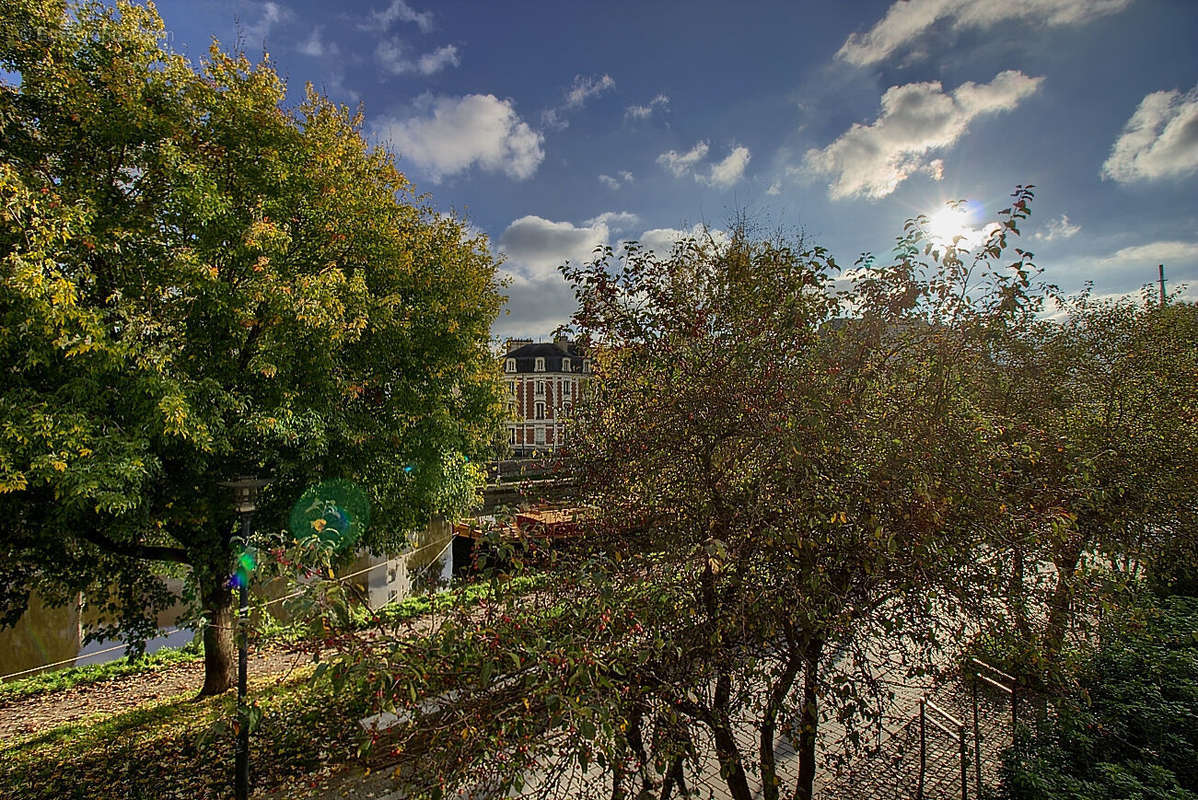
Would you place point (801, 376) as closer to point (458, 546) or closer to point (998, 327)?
point (998, 327)

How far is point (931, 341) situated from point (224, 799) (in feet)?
26.5

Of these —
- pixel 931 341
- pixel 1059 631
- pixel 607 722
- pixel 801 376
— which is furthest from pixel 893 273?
pixel 607 722

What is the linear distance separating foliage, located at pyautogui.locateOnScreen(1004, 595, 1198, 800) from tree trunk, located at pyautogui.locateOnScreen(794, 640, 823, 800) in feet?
5.62

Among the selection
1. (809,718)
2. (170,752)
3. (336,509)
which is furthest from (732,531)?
(170,752)

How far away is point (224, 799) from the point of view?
5695 millimetres

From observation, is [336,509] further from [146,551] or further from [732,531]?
[732,531]

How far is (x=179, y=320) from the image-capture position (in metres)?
6.35

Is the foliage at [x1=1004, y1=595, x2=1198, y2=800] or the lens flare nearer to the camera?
the foliage at [x1=1004, y1=595, x2=1198, y2=800]

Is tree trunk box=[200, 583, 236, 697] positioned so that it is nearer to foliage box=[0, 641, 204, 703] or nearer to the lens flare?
foliage box=[0, 641, 204, 703]

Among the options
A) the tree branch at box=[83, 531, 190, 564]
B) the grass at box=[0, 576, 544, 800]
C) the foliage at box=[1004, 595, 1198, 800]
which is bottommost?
the grass at box=[0, 576, 544, 800]

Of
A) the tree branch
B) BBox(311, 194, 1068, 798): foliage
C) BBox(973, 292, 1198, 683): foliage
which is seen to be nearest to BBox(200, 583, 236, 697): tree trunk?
the tree branch

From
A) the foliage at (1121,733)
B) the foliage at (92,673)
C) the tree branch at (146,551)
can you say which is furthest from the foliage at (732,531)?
the foliage at (92,673)

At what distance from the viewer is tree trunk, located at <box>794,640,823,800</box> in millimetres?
3246

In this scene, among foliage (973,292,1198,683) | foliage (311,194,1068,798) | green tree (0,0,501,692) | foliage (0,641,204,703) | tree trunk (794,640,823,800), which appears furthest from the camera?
foliage (0,641,204,703)
